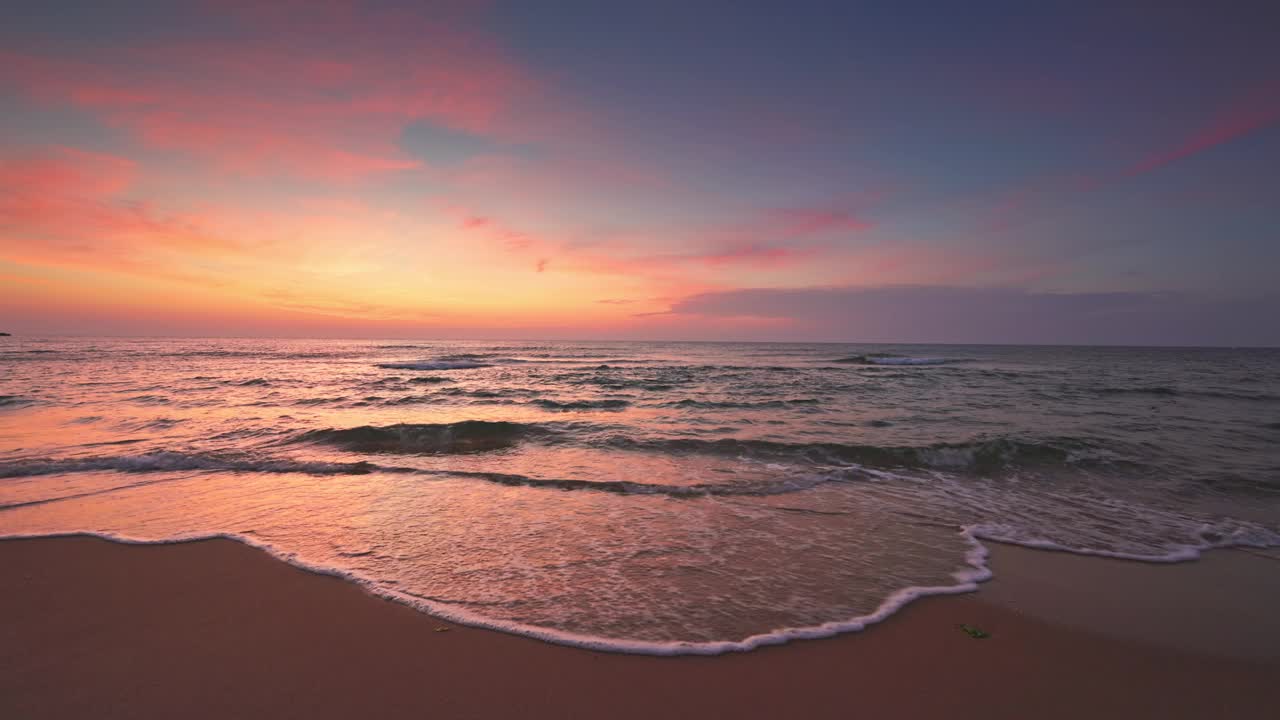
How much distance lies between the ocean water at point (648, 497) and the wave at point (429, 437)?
0.30ft

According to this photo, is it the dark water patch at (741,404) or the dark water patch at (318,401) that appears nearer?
the dark water patch at (741,404)

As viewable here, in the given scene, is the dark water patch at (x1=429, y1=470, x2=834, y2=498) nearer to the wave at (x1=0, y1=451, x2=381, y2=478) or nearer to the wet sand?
the wave at (x1=0, y1=451, x2=381, y2=478)

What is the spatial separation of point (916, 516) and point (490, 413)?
13.1m

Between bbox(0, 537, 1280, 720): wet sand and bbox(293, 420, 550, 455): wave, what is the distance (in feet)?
22.5

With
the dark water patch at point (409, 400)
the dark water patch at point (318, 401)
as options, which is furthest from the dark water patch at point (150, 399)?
the dark water patch at point (409, 400)

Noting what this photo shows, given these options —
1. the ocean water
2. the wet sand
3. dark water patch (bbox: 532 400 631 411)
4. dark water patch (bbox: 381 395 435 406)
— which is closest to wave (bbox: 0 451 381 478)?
the ocean water

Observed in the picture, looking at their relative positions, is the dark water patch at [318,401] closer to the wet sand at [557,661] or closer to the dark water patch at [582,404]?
the dark water patch at [582,404]

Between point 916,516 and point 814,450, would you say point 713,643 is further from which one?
point 814,450

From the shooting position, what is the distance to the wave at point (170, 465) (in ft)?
28.1

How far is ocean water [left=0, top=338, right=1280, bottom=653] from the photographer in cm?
468

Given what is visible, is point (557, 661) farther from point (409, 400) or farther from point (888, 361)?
point (888, 361)

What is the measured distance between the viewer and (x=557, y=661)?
3.59 metres

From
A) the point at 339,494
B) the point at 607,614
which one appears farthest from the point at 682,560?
the point at 339,494

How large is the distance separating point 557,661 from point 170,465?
960 cm
